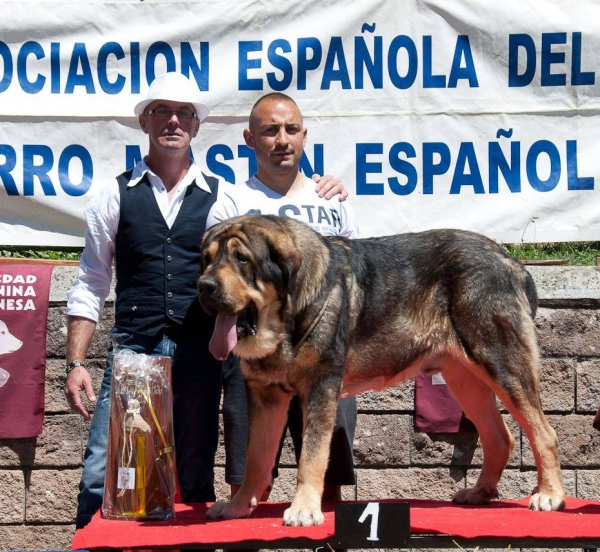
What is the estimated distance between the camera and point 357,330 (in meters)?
4.64

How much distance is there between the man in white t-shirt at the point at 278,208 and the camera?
16.6 ft

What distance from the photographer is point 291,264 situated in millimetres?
4328

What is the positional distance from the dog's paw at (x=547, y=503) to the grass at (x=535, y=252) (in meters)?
2.80

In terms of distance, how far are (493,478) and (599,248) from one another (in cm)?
286

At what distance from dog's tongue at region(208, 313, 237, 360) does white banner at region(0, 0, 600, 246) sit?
2.91 metres

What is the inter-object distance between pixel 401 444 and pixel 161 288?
7.97 ft

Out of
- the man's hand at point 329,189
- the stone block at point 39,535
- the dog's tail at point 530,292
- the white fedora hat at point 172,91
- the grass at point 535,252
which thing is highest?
the white fedora hat at point 172,91

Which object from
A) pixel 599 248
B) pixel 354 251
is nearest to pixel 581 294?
pixel 599 248

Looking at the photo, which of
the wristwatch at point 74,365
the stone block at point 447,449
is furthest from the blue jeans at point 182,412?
the stone block at point 447,449

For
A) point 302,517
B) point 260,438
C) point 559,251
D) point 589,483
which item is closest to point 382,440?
point 589,483

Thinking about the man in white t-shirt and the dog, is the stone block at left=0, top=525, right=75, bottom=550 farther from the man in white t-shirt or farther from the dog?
the dog

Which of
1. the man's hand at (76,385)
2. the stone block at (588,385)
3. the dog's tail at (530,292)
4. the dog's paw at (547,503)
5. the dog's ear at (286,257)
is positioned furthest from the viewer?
the stone block at (588,385)

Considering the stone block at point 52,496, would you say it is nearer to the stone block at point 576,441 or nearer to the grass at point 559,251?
the stone block at point 576,441

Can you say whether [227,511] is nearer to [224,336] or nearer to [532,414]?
[224,336]
